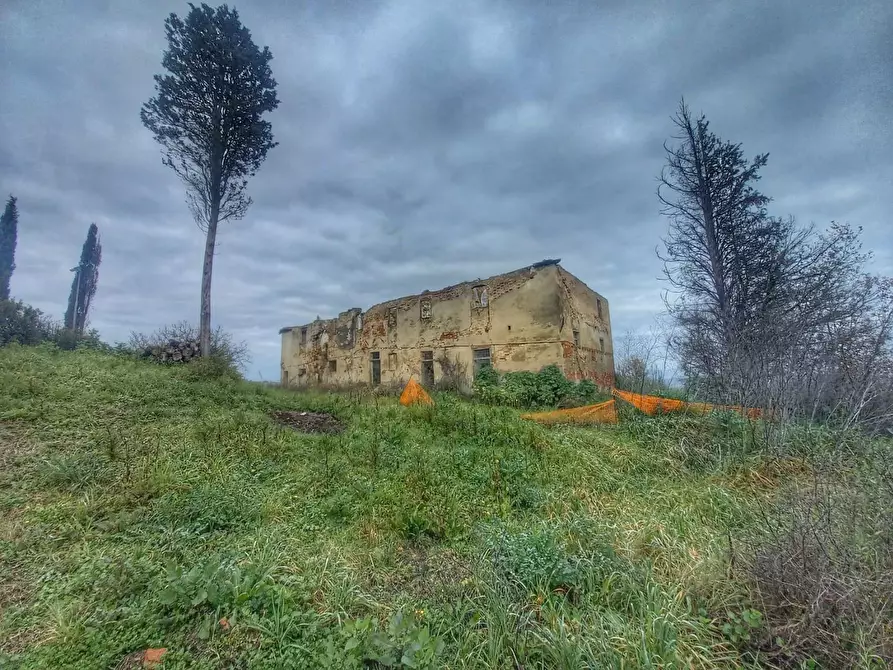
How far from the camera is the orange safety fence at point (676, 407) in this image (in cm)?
604

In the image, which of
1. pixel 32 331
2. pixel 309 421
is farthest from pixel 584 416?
pixel 32 331

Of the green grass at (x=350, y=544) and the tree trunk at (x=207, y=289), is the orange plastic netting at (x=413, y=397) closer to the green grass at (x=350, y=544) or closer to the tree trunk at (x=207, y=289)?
the green grass at (x=350, y=544)

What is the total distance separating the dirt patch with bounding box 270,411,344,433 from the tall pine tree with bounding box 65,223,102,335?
26.2 metres

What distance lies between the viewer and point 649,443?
6.16m

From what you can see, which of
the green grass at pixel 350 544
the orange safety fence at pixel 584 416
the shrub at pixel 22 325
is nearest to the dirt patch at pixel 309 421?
the green grass at pixel 350 544

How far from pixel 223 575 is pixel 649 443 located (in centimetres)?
600

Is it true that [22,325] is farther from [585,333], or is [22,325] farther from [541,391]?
[585,333]

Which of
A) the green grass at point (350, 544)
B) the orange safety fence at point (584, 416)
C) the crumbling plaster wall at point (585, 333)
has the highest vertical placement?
the crumbling plaster wall at point (585, 333)

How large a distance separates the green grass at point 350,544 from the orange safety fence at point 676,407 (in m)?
1.03

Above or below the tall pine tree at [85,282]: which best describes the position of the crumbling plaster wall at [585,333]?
below

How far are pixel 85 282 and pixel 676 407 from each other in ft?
113

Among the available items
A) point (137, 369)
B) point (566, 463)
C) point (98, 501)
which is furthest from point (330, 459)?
point (137, 369)

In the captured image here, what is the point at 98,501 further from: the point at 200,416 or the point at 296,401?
the point at 296,401

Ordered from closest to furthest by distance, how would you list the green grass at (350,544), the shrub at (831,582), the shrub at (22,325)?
the shrub at (831,582)
the green grass at (350,544)
the shrub at (22,325)
